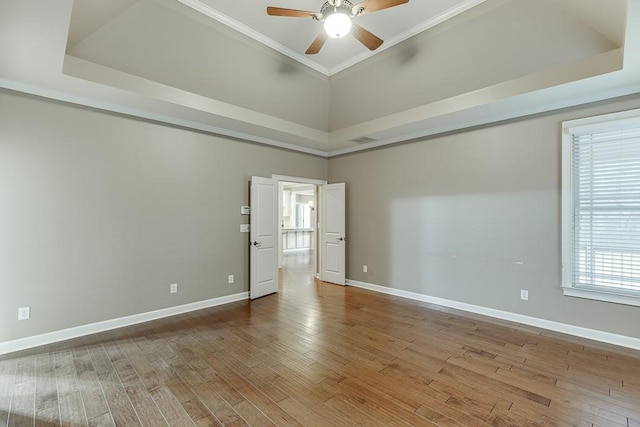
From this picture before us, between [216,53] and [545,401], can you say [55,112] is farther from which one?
[545,401]

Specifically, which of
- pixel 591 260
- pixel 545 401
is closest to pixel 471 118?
pixel 591 260

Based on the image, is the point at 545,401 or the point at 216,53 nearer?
the point at 545,401

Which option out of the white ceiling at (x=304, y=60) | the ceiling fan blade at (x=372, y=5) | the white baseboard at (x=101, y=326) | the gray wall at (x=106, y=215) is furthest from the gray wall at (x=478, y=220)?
the white baseboard at (x=101, y=326)

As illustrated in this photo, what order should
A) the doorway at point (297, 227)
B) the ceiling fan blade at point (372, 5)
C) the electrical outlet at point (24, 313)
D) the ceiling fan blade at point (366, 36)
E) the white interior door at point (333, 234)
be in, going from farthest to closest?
the doorway at point (297, 227) < the white interior door at point (333, 234) < the electrical outlet at point (24, 313) < the ceiling fan blade at point (366, 36) < the ceiling fan blade at point (372, 5)

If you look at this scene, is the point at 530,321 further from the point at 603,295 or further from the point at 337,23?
the point at 337,23

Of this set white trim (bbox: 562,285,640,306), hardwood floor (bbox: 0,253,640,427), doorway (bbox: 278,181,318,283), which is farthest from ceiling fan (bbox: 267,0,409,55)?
doorway (bbox: 278,181,318,283)

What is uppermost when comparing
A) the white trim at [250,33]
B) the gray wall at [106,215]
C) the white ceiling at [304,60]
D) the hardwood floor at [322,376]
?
the white trim at [250,33]

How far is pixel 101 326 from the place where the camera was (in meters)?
3.56

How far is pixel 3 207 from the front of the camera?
3008 millimetres

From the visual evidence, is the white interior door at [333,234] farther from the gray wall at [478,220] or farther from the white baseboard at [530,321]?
the white baseboard at [530,321]

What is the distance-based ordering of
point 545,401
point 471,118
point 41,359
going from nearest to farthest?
point 545,401 → point 41,359 → point 471,118

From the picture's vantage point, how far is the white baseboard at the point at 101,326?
3062 millimetres

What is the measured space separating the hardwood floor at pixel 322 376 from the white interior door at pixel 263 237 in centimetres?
126

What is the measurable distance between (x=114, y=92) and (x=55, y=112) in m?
0.75
